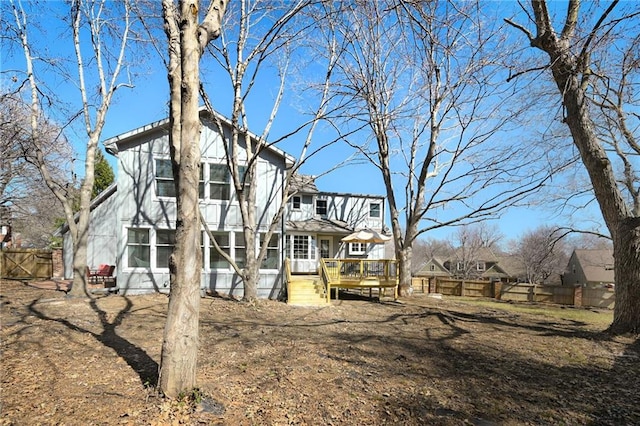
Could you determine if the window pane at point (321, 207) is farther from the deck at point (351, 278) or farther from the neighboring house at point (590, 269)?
the neighboring house at point (590, 269)

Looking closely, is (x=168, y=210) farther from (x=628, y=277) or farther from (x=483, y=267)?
(x=483, y=267)

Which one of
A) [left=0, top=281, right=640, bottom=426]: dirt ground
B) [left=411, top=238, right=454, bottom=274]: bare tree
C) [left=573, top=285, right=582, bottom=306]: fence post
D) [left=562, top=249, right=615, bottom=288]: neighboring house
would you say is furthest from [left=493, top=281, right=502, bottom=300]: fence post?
[left=411, top=238, right=454, bottom=274]: bare tree

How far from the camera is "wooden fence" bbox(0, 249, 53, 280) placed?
17797 millimetres

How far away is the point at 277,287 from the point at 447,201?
321 inches

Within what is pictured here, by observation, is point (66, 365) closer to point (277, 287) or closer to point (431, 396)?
point (431, 396)

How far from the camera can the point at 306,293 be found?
13.6m

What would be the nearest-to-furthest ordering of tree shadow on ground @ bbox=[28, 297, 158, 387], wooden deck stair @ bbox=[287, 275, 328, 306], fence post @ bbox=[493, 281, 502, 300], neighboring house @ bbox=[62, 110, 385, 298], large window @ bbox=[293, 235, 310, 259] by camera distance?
tree shadow on ground @ bbox=[28, 297, 158, 387]
neighboring house @ bbox=[62, 110, 385, 298]
wooden deck stair @ bbox=[287, 275, 328, 306]
fence post @ bbox=[493, 281, 502, 300]
large window @ bbox=[293, 235, 310, 259]

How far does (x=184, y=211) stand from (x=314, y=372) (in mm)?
3094

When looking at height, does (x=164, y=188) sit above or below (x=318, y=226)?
above

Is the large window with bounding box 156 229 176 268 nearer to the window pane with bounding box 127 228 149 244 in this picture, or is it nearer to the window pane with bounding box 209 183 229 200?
the window pane with bounding box 127 228 149 244

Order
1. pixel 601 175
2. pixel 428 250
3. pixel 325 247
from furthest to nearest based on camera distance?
pixel 428 250 < pixel 325 247 < pixel 601 175

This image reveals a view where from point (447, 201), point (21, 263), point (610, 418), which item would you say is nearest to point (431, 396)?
point (610, 418)

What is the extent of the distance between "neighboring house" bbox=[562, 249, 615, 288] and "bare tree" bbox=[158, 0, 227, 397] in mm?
40649

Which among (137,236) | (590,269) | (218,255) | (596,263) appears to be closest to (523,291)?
(218,255)
